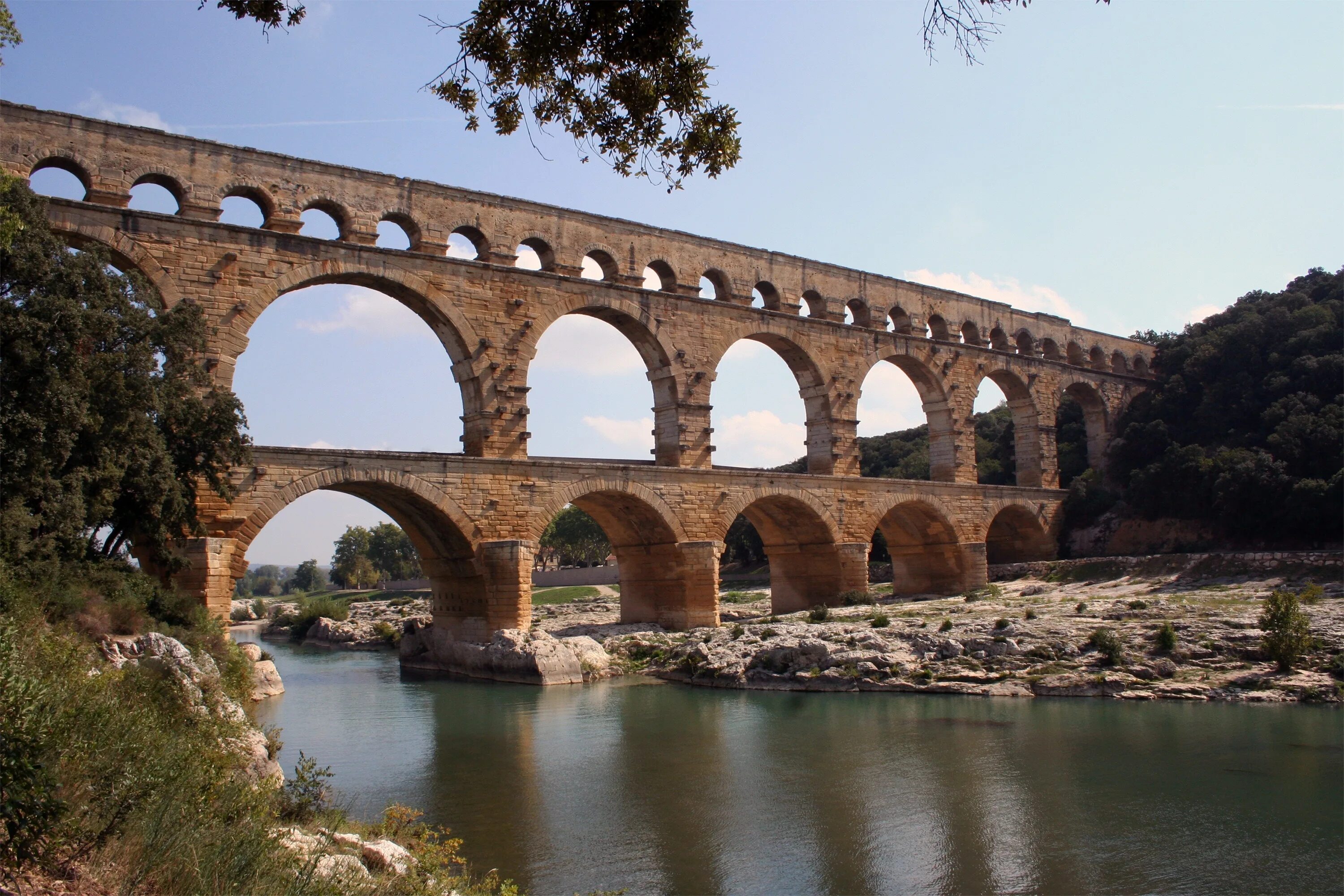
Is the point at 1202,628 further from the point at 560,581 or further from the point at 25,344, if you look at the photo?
the point at 560,581

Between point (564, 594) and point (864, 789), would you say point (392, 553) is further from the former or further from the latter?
point (864, 789)

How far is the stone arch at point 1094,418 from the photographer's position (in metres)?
32.4

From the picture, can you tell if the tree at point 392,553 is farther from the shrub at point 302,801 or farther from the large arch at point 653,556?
the shrub at point 302,801

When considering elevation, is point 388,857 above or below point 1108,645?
below

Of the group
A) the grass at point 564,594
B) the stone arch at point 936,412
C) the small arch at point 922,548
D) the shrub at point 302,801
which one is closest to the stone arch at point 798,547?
the small arch at point 922,548

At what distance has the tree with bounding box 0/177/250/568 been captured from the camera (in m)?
11.3

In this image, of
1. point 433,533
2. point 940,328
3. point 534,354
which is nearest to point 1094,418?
point 940,328

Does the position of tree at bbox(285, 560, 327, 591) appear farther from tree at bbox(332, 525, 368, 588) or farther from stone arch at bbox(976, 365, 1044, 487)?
stone arch at bbox(976, 365, 1044, 487)

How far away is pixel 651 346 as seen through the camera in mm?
22625

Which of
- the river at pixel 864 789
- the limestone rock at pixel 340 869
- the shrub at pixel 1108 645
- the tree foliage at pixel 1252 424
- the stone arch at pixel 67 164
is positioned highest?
the stone arch at pixel 67 164

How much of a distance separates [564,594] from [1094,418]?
65.0 ft

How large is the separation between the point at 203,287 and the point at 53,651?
11040 mm

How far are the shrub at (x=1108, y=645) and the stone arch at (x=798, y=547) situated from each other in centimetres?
830

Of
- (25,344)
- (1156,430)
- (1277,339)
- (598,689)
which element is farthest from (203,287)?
(1277,339)
